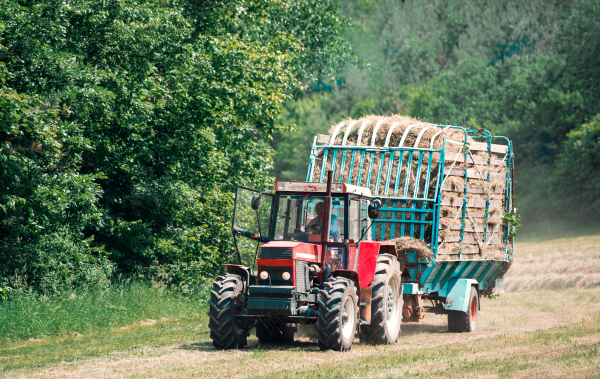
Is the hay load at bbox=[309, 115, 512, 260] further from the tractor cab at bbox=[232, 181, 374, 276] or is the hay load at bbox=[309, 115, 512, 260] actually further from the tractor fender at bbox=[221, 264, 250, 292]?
the tractor fender at bbox=[221, 264, 250, 292]

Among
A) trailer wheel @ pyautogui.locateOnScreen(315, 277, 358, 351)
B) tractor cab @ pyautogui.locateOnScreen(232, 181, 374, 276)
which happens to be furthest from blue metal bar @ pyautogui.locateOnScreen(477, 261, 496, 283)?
trailer wheel @ pyautogui.locateOnScreen(315, 277, 358, 351)

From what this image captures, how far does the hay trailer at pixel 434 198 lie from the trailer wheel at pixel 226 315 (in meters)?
3.73

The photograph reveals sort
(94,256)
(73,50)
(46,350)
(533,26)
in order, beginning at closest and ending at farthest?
1. (46,350)
2. (73,50)
3. (94,256)
4. (533,26)

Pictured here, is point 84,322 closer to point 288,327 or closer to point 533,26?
point 288,327

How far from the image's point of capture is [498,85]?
57.7 meters

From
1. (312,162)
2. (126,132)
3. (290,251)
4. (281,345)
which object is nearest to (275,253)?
(290,251)

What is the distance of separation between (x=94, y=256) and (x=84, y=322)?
10.3ft

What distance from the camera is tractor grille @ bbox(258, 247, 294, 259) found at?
429 inches

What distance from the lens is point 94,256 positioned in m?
17.7

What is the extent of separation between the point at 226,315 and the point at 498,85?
50788 millimetres

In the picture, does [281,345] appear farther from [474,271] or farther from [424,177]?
[474,271]

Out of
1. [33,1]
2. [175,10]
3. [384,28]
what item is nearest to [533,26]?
[384,28]

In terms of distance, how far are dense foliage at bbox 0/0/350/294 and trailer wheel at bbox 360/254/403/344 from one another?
6.39m

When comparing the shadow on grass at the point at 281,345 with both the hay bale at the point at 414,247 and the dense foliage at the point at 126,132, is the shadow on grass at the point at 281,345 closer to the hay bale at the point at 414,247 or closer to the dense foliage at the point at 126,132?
the hay bale at the point at 414,247
